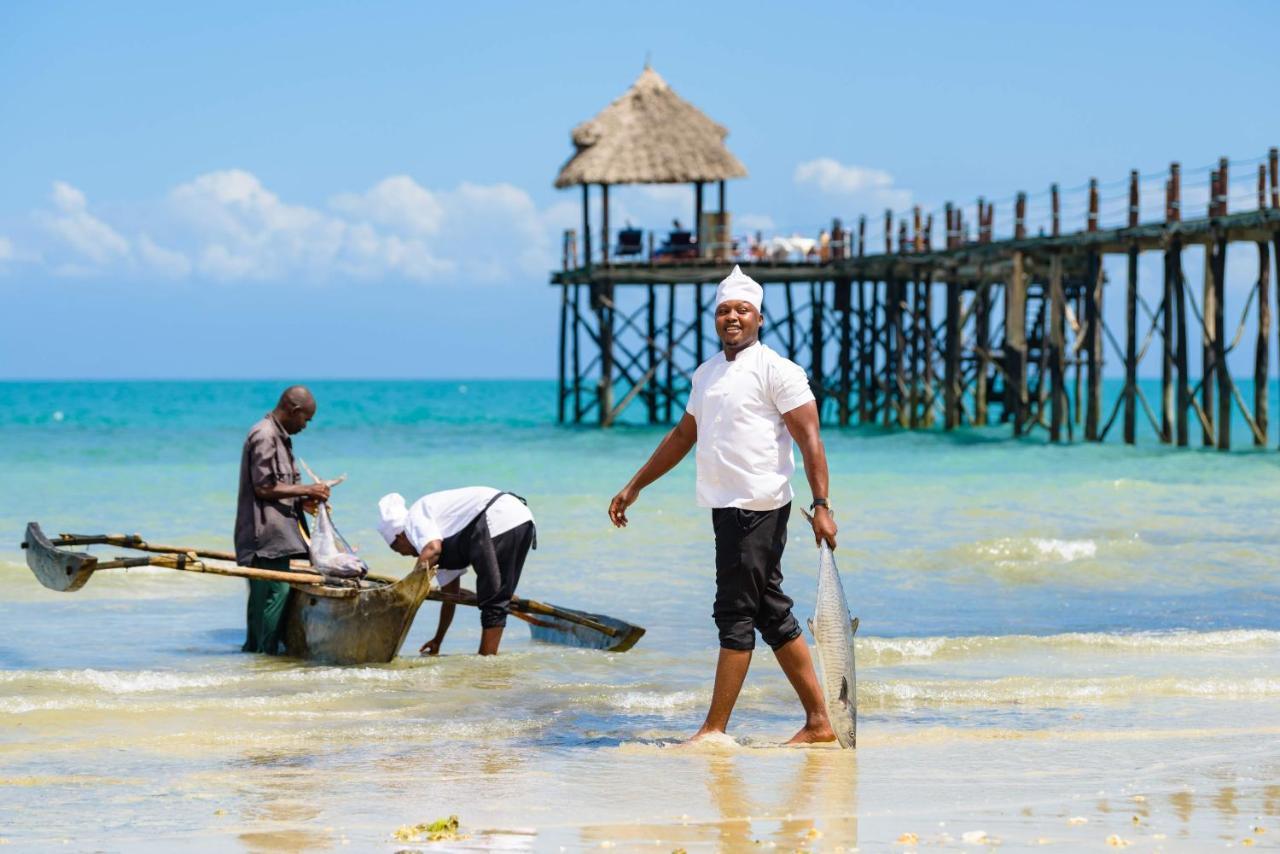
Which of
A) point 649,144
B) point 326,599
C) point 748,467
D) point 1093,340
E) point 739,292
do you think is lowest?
point 326,599

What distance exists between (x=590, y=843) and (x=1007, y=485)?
708 inches

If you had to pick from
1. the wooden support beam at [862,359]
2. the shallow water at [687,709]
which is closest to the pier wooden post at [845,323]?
the wooden support beam at [862,359]

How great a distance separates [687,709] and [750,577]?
1712 millimetres

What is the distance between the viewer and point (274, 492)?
866cm

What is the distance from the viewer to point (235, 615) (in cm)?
1188

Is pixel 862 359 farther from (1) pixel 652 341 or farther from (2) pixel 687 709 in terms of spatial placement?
(2) pixel 687 709

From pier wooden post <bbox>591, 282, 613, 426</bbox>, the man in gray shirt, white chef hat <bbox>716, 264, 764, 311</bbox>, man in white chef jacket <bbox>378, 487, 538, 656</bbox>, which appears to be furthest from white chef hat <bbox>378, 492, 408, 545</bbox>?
pier wooden post <bbox>591, 282, 613, 426</bbox>

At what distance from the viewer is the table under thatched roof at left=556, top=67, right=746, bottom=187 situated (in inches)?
1356

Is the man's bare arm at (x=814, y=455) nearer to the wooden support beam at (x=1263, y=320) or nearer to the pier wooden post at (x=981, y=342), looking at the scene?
the wooden support beam at (x=1263, y=320)

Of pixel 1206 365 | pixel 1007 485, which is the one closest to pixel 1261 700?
pixel 1007 485

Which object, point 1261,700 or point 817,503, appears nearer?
point 817,503

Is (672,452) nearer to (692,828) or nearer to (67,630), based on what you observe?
(692,828)

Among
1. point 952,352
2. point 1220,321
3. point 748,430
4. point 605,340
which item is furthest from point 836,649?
point 605,340

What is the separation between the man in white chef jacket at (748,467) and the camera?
242 inches
